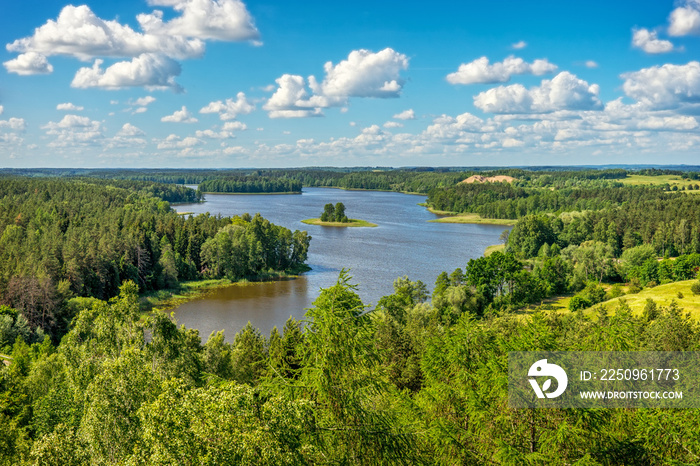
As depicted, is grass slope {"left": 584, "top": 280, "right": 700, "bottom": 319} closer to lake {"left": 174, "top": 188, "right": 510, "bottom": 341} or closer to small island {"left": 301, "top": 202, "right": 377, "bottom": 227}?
lake {"left": 174, "top": 188, "right": 510, "bottom": 341}

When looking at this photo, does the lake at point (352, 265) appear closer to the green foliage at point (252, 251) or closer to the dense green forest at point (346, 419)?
the green foliage at point (252, 251)

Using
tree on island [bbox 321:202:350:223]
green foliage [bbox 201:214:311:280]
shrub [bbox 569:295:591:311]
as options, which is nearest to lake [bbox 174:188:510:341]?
green foliage [bbox 201:214:311:280]

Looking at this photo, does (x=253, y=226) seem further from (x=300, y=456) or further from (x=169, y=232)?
(x=300, y=456)

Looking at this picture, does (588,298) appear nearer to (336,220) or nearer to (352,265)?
(352,265)

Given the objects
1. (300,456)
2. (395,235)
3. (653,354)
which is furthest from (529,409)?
(395,235)

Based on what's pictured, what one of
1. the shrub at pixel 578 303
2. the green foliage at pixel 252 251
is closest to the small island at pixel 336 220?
the green foliage at pixel 252 251

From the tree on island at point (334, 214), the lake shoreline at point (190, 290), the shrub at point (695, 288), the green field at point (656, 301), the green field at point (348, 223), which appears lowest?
the lake shoreline at point (190, 290)

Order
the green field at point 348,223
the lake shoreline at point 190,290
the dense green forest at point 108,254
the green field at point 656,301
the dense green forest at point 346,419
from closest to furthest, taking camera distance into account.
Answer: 1. the dense green forest at point 346,419
2. the green field at point 656,301
3. the dense green forest at point 108,254
4. the lake shoreline at point 190,290
5. the green field at point 348,223
